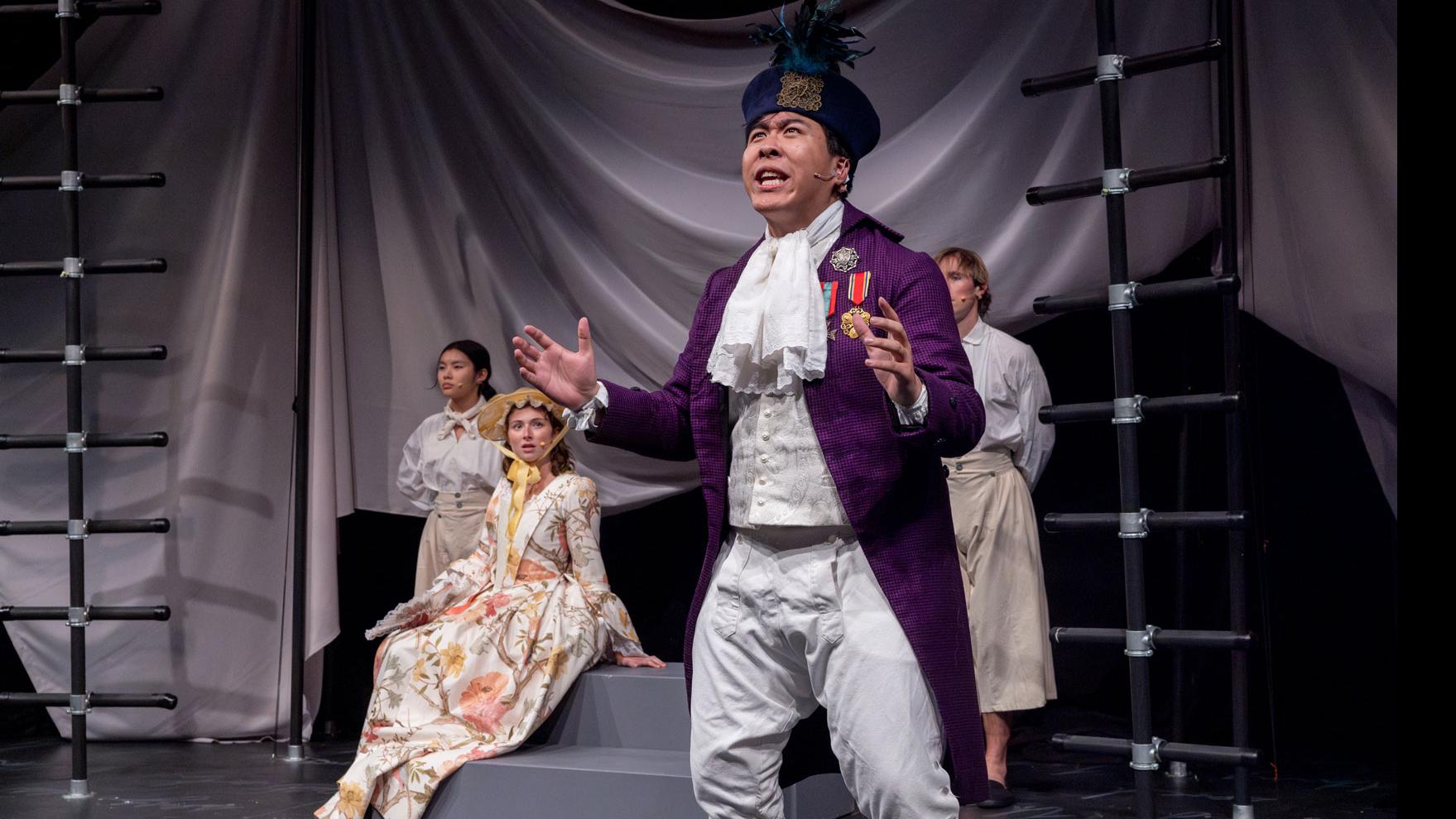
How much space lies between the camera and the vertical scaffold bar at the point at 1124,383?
2795 mm

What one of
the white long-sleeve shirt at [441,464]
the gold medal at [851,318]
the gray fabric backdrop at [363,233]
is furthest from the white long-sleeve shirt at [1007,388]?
the gold medal at [851,318]

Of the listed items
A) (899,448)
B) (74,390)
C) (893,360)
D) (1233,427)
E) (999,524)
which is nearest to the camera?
(893,360)

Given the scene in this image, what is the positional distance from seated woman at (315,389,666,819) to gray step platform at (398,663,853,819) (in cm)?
7

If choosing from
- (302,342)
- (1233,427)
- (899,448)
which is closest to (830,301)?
(899,448)

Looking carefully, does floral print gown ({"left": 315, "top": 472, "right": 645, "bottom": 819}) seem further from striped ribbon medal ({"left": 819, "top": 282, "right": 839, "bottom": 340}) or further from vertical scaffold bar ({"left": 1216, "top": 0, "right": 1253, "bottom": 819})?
striped ribbon medal ({"left": 819, "top": 282, "right": 839, "bottom": 340})

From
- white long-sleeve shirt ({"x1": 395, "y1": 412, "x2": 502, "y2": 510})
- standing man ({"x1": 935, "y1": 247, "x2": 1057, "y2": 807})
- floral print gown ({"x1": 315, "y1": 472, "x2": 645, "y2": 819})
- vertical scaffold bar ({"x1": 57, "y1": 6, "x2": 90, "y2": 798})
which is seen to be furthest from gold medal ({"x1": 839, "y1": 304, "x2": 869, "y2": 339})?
white long-sleeve shirt ({"x1": 395, "y1": 412, "x2": 502, "y2": 510})

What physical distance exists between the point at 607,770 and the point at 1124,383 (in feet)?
5.09

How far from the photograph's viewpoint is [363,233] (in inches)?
208

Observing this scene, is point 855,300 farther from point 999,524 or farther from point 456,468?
point 456,468

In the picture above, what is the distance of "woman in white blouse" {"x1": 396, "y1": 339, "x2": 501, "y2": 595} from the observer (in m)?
5.08

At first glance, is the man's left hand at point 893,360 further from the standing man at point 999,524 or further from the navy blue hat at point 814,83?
the standing man at point 999,524

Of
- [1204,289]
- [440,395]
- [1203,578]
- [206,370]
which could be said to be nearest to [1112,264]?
[1204,289]

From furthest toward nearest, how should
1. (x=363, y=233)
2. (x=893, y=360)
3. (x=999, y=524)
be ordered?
(x=363, y=233) → (x=999, y=524) → (x=893, y=360)

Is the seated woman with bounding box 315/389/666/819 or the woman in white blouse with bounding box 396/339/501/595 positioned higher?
the woman in white blouse with bounding box 396/339/501/595
